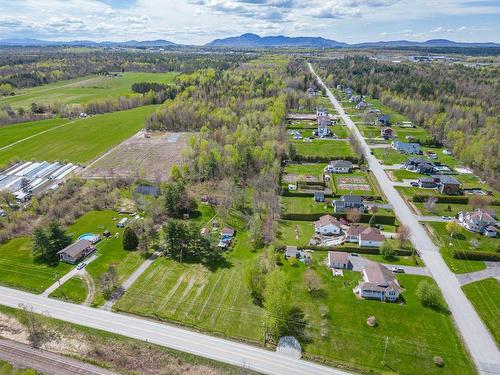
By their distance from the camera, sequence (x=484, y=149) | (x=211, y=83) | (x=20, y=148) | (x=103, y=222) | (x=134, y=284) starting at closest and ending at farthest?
(x=134, y=284), (x=103, y=222), (x=484, y=149), (x=20, y=148), (x=211, y=83)

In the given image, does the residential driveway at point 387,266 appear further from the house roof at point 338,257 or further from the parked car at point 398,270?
the house roof at point 338,257

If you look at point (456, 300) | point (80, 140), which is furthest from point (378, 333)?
point (80, 140)

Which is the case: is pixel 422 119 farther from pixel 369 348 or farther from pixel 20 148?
pixel 20 148

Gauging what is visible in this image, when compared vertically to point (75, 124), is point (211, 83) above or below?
above

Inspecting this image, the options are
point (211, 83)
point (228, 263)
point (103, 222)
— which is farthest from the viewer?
point (211, 83)

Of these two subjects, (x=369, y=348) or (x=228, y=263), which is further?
(x=228, y=263)

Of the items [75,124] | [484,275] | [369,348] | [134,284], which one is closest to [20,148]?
[75,124]

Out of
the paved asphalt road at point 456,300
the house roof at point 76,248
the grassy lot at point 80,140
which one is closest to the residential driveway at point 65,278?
the house roof at point 76,248
